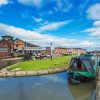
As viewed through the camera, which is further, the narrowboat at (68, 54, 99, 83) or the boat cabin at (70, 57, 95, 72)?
the boat cabin at (70, 57, 95, 72)

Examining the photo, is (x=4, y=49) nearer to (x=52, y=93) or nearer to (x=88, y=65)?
(x=88, y=65)

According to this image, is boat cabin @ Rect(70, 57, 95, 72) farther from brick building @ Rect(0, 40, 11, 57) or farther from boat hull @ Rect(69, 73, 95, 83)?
brick building @ Rect(0, 40, 11, 57)

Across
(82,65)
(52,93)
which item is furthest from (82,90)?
(82,65)

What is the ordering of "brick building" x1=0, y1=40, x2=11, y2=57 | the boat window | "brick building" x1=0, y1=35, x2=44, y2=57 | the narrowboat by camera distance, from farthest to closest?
"brick building" x1=0, y1=35, x2=44, y2=57
"brick building" x1=0, y1=40, x2=11, y2=57
the boat window
the narrowboat

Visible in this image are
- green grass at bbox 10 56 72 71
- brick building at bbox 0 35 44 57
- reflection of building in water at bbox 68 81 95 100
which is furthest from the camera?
brick building at bbox 0 35 44 57

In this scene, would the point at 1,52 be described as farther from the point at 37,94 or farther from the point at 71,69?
the point at 37,94

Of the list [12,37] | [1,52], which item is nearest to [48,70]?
[1,52]

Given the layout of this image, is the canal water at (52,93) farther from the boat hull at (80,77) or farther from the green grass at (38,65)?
the green grass at (38,65)

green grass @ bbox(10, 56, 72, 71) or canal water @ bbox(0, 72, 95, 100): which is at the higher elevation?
green grass @ bbox(10, 56, 72, 71)

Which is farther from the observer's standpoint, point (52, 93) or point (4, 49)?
point (4, 49)

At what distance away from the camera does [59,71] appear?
121 feet

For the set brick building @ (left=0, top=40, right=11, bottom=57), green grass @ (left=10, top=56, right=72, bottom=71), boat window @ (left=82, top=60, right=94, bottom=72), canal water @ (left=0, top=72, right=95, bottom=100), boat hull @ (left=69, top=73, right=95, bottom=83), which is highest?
brick building @ (left=0, top=40, right=11, bottom=57)

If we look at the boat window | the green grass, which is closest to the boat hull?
the boat window

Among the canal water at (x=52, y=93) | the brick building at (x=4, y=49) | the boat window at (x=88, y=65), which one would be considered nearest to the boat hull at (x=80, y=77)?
the canal water at (x=52, y=93)
